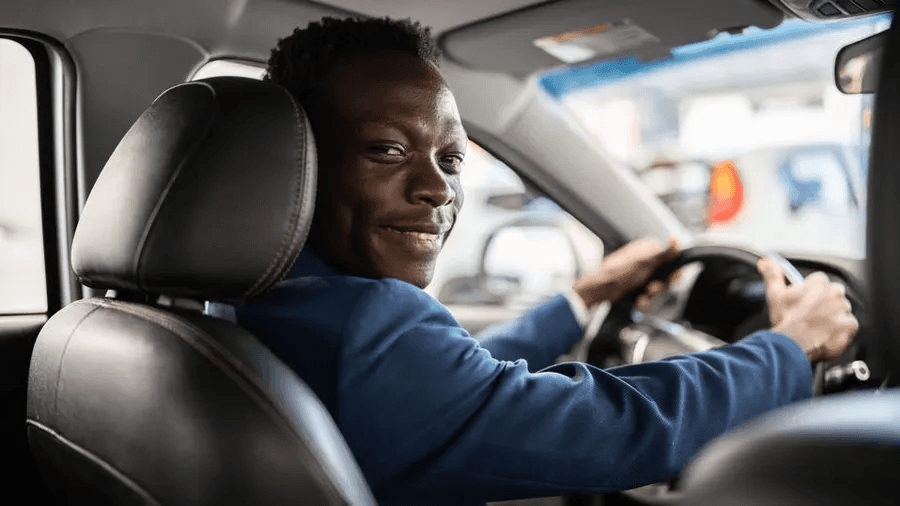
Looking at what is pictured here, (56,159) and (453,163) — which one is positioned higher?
(453,163)

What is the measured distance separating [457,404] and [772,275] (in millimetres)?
920

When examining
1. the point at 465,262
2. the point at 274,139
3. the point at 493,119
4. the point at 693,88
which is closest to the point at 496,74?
the point at 493,119

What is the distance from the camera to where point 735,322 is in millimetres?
2209

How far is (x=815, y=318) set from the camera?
5.18 feet

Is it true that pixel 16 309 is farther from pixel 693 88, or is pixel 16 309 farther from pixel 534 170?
pixel 693 88

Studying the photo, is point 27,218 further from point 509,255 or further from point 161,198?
point 509,255

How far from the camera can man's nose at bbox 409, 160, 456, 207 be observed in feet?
4.65

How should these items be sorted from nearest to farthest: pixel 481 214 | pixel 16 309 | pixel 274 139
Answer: pixel 274 139, pixel 16 309, pixel 481 214

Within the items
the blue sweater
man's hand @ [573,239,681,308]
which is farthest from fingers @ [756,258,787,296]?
the blue sweater

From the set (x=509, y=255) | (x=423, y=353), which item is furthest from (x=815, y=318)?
(x=509, y=255)

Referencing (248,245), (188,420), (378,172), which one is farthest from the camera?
(378,172)

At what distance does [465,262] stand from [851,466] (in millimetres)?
6734

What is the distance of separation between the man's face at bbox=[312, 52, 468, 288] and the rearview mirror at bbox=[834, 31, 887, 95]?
34.6 inches

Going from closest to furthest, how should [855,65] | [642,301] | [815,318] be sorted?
[815,318] → [855,65] → [642,301]
